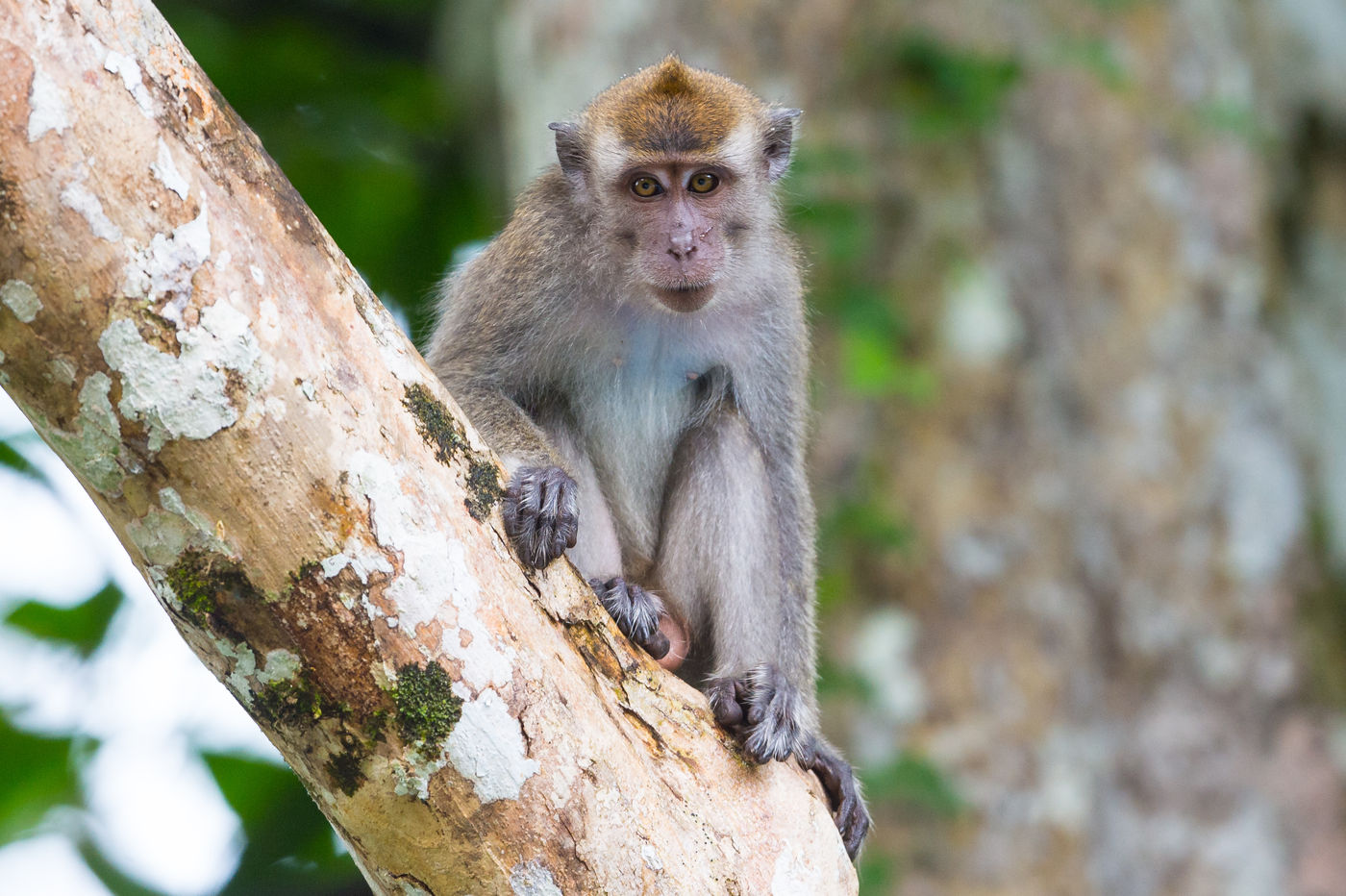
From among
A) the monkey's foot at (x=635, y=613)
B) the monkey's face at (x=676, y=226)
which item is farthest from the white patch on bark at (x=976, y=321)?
the monkey's foot at (x=635, y=613)

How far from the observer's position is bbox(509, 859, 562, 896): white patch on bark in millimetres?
3529

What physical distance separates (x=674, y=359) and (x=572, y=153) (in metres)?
1.00

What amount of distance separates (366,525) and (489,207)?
704cm

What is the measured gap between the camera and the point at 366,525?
3.31m

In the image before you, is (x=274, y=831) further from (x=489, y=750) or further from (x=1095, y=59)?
(x=1095, y=59)

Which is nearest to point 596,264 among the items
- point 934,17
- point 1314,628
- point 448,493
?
point 448,493

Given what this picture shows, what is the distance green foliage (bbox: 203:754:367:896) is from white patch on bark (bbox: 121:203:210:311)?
17.7ft

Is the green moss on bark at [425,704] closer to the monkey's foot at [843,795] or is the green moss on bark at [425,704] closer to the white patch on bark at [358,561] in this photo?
the white patch on bark at [358,561]

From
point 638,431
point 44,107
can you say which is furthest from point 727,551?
point 44,107

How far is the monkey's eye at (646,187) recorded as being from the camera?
5.75m

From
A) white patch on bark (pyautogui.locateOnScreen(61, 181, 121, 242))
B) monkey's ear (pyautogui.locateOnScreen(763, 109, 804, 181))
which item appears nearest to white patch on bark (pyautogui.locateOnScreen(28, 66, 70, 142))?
white patch on bark (pyautogui.locateOnScreen(61, 181, 121, 242))

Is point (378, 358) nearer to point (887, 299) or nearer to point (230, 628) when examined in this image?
point (230, 628)

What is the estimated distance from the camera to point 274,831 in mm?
7816

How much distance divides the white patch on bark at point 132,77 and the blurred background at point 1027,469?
4.55 meters
